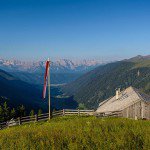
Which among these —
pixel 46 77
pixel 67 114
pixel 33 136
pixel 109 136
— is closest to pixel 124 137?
pixel 109 136

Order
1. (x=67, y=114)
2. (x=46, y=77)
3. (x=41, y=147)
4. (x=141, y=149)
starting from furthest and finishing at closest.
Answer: (x=67, y=114) → (x=46, y=77) → (x=41, y=147) → (x=141, y=149)

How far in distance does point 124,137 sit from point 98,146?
222 cm

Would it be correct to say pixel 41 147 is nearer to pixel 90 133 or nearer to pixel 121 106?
pixel 90 133

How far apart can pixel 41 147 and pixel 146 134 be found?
7.05 metres

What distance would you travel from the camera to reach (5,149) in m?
21.1

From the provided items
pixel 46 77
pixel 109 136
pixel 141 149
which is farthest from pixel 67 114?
pixel 141 149

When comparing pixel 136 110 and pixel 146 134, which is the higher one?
pixel 146 134

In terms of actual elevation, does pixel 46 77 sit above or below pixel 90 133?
above

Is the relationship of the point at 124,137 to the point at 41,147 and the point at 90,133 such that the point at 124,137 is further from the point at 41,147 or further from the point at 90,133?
the point at 41,147

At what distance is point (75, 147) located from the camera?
19.5 m

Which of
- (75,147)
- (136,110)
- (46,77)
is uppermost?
(46,77)

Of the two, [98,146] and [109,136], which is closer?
[98,146]

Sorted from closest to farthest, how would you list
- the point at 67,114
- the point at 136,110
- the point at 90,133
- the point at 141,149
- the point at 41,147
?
the point at 141,149 < the point at 41,147 < the point at 90,133 < the point at 67,114 < the point at 136,110

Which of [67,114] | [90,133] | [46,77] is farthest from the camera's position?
[67,114]
